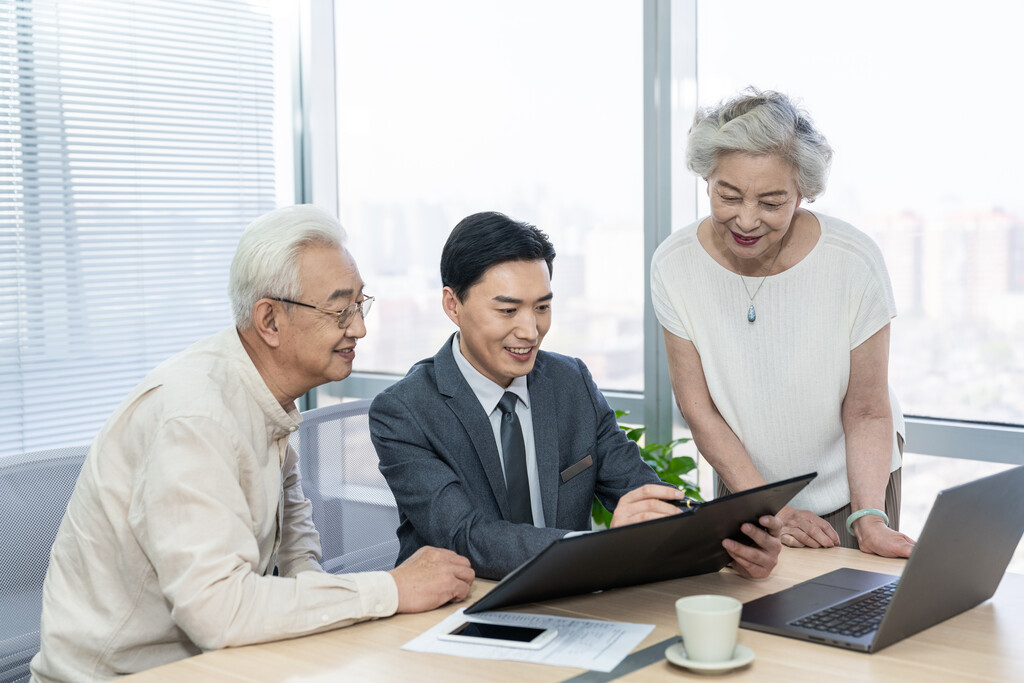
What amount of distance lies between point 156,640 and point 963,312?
250 centimetres

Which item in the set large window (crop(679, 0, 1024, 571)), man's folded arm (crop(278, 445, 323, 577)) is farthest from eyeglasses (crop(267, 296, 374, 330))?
large window (crop(679, 0, 1024, 571))

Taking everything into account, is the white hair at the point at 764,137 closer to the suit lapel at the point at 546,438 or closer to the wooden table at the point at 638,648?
the suit lapel at the point at 546,438

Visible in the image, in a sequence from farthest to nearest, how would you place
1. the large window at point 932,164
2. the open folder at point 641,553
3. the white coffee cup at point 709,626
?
1. the large window at point 932,164
2. the open folder at point 641,553
3. the white coffee cup at point 709,626

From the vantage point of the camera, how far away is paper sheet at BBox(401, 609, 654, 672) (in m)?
1.38

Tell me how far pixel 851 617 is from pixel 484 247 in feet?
3.29

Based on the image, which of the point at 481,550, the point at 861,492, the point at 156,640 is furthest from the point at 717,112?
the point at 156,640

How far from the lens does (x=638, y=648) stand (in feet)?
4.66

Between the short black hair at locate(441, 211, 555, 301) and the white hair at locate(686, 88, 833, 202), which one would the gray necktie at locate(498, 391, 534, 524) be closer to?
the short black hair at locate(441, 211, 555, 301)

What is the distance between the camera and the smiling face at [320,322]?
176 cm

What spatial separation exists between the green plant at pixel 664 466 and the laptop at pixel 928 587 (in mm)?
1593

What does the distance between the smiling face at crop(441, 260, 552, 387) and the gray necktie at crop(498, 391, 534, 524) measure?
0.10 meters

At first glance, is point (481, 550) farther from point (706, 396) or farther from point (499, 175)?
point (499, 175)

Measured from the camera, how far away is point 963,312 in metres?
3.06

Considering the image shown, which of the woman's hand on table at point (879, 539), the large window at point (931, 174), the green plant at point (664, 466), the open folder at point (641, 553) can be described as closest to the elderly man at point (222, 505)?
the open folder at point (641, 553)
